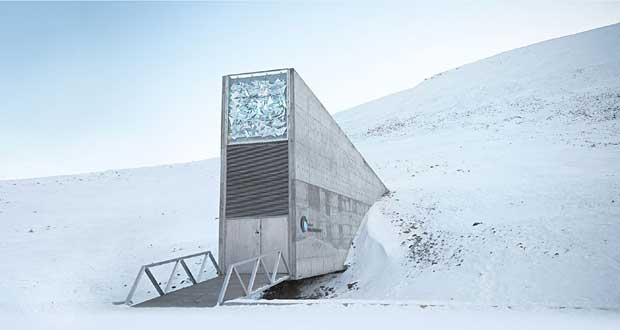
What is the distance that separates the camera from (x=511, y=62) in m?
54.1

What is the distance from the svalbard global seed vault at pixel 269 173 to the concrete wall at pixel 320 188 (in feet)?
0.09

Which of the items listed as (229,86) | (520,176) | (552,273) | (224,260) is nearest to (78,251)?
(224,260)

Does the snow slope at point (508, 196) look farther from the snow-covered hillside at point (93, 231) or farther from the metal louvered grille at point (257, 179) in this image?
the snow-covered hillside at point (93, 231)

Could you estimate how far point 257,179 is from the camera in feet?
37.4

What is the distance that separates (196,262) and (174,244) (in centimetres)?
252

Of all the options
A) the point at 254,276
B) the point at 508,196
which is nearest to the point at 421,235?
the point at 508,196

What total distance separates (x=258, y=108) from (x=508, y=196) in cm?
994

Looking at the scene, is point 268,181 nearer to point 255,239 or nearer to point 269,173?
point 269,173

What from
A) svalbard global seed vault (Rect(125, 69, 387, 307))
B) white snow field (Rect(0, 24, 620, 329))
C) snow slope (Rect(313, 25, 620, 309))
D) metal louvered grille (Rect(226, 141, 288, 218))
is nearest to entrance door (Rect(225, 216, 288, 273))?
svalbard global seed vault (Rect(125, 69, 387, 307))

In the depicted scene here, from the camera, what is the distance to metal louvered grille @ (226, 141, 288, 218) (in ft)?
36.7

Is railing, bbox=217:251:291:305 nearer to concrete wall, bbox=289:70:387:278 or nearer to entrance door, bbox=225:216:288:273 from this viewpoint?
entrance door, bbox=225:216:288:273

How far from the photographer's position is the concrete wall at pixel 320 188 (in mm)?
11289

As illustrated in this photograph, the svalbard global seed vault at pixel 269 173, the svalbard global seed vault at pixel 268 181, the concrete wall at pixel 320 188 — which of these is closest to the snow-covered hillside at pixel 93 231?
the svalbard global seed vault at pixel 268 181

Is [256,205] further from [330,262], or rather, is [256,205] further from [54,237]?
[54,237]
